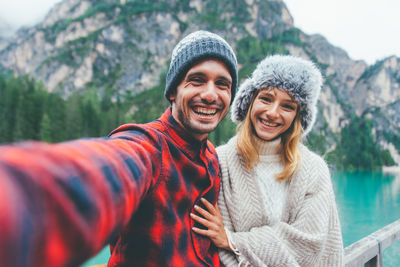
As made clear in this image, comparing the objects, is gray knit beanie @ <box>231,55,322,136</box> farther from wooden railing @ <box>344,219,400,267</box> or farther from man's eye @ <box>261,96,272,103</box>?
wooden railing @ <box>344,219,400,267</box>

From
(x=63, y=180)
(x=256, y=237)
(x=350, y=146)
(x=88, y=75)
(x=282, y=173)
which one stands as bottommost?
(x=350, y=146)

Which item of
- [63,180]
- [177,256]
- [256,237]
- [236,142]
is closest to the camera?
[63,180]

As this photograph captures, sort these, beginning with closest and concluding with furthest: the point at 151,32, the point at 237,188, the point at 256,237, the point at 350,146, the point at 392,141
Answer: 1. the point at 256,237
2. the point at 237,188
3. the point at 350,146
4. the point at 392,141
5. the point at 151,32

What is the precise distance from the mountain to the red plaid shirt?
6855 centimetres

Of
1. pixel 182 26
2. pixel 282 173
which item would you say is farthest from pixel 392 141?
pixel 282 173

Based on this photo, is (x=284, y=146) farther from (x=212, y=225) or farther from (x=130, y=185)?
(x=130, y=185)

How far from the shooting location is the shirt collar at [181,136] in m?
1.20

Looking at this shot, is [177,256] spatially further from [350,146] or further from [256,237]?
[350,146]

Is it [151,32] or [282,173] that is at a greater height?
[151,32]

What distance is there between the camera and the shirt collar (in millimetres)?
1200

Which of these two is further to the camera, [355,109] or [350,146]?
[355,109]

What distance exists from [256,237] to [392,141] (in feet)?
310

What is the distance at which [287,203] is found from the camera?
177cm

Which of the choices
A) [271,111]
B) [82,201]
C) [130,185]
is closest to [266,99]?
[271,111]
